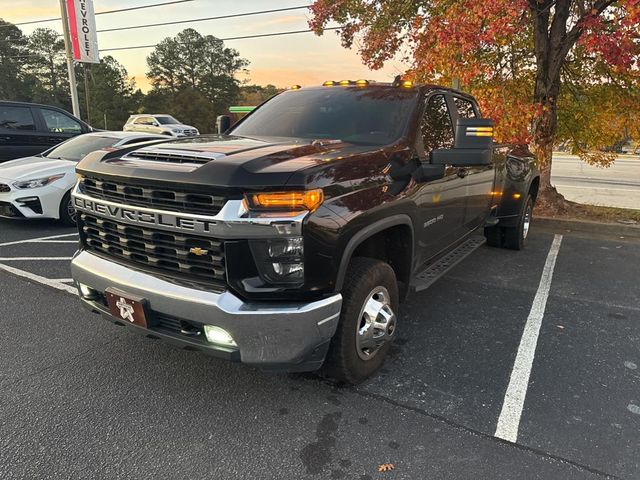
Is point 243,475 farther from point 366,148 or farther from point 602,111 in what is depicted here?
point 602,111

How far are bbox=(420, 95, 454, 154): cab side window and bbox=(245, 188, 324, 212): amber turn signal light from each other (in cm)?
157

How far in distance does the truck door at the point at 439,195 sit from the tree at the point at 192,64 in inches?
2607

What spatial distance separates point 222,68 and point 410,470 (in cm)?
7404

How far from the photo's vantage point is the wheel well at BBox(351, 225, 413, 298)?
3258 millimetres

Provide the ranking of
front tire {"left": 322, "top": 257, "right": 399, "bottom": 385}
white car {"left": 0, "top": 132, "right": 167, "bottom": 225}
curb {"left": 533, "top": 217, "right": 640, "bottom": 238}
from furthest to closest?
curb {"left": 533, "top": 217, "right": 640, "bottom": 238}, white car {"left": 0, "top": 132, "right": 167, "bottom": 225}, front tire {"left": 322, "top": 257, "right": 399, "bottom": 385}

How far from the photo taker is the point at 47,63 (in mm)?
72000

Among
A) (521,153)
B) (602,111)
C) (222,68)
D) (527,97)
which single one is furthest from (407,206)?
(222,68)

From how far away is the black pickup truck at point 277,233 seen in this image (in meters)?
2.34

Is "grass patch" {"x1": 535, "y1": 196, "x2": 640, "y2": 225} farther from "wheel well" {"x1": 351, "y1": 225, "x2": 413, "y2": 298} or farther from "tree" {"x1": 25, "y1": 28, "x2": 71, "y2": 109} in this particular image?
"tree" {"x1": 25, "y1": 28, "x2": 71, "y2": 109}

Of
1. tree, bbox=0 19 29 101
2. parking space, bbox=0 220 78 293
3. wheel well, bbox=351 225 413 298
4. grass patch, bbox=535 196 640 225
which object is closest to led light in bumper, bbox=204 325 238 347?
wheel well, bbox=351 225 413 298

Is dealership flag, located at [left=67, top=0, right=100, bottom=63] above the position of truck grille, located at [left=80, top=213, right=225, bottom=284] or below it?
above

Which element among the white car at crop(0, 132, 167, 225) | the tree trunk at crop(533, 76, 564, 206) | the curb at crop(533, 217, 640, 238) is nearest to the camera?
the white car at crop(0, 132, 167, 225)

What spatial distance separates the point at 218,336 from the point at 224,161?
908mm

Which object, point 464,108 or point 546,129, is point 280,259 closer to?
point 464,108
